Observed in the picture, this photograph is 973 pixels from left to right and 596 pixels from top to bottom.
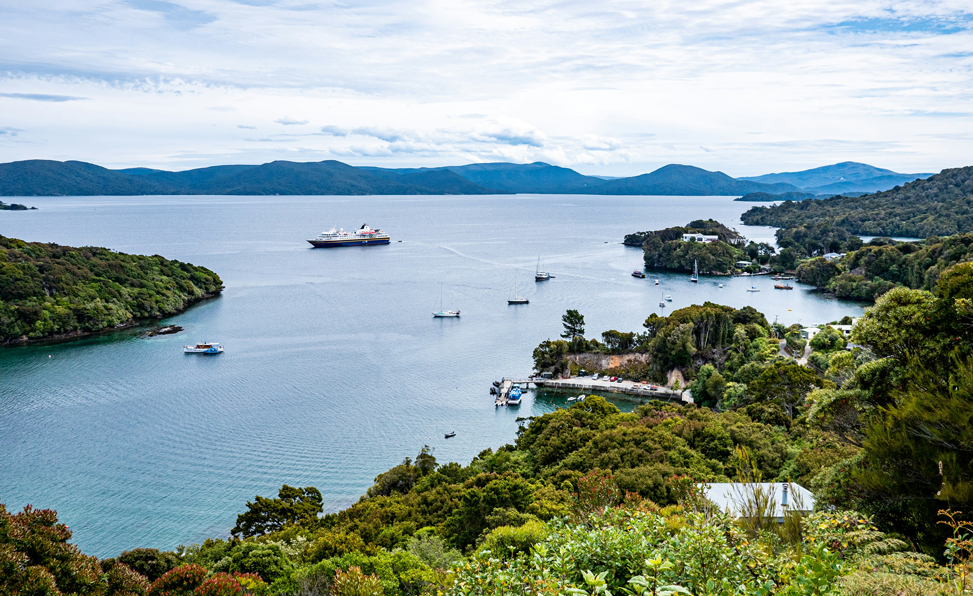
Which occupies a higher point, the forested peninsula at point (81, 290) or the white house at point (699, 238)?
the white house at point (699, 238)

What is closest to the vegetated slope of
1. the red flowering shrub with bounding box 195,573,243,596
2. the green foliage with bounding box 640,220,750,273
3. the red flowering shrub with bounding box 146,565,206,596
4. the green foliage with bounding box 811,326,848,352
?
the green foliage with bounding box 640,220,750,273

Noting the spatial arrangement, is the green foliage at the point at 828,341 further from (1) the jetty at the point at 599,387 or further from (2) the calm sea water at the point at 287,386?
(2) the calm sea water at the point at 287,386

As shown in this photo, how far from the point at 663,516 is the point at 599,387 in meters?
26.0

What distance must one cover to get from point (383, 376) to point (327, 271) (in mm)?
41049

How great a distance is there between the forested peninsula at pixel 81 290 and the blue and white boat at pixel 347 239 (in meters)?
39.1

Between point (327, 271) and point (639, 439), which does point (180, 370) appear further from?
point (327, 271)

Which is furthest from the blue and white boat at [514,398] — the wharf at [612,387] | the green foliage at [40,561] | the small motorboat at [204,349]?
the green foliage at [40,561]

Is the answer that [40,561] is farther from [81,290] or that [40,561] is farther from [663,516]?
[81,290]

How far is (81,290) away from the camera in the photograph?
4659 centimetres

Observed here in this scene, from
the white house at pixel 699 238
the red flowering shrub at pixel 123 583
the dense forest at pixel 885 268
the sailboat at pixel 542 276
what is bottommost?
the red flowering shrub at pixel 123 583

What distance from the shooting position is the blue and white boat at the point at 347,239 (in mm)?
96688

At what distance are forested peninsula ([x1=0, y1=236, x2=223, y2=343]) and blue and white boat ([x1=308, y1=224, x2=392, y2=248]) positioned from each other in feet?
128

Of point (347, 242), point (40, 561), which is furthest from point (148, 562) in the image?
point (347, 242)

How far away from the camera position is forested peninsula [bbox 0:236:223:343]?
42344mm
